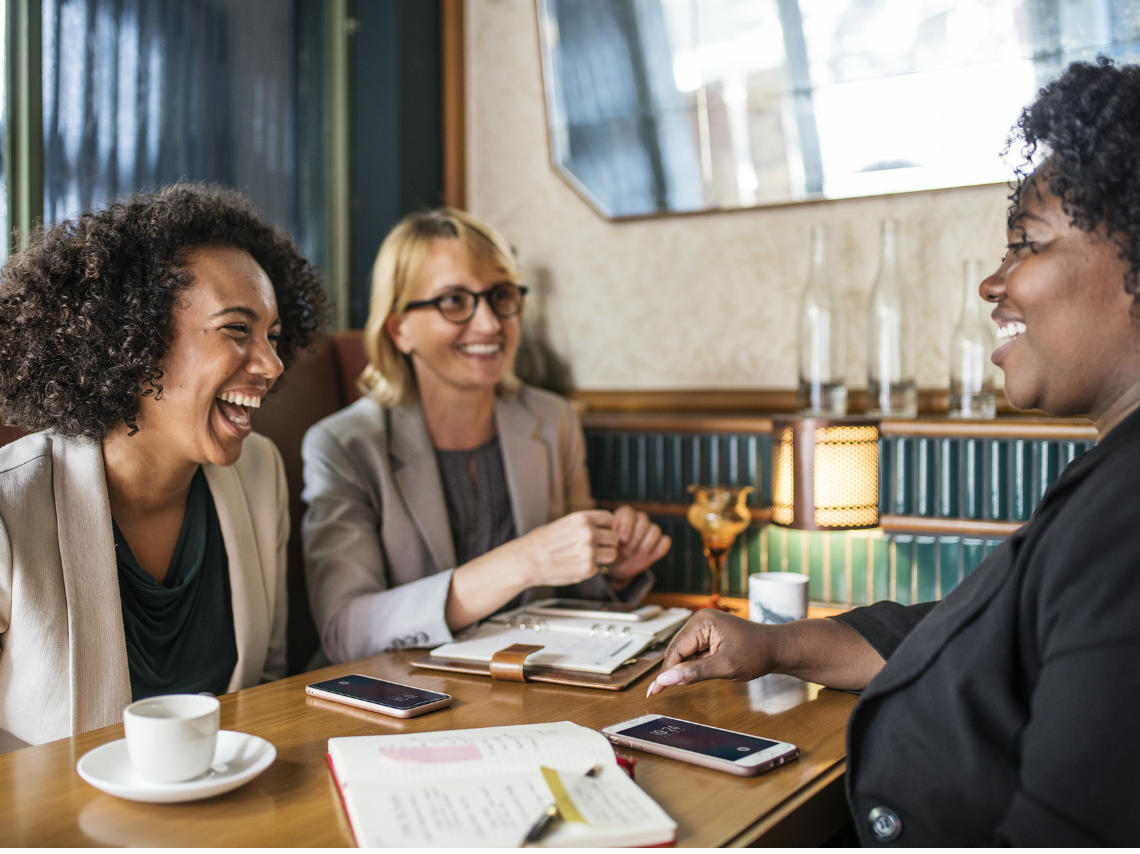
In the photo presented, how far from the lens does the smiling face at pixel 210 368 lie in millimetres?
1648

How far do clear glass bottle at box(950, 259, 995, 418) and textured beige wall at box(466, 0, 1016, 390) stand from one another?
0.31 ft

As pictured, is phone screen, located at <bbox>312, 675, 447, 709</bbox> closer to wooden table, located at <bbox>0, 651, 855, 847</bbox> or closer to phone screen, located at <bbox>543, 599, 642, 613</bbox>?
wooden table, located at <bbox>0, 651, 855, 847</bbox>

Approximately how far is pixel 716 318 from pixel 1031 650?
75.6 inches

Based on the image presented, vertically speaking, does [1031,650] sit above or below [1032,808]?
above

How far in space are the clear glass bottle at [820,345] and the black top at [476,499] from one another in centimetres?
83

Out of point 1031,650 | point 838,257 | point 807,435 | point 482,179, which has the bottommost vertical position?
point 1031,650

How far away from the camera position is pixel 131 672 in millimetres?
1619

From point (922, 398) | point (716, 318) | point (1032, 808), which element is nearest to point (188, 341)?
point (1032, 808)

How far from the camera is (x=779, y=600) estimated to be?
5.62ft

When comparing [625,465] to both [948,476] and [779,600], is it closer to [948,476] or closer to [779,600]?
[948,476]

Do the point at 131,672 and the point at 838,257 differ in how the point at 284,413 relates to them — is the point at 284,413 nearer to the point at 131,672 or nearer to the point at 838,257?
the point at 131,672

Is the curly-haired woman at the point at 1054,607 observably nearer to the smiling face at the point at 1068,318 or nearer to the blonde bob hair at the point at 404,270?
the smiling face at the point at 1068,318

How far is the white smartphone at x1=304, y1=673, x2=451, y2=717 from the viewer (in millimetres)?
1328

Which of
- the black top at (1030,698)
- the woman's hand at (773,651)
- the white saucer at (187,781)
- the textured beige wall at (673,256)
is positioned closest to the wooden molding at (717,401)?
the textured beige wall at (673,256)
